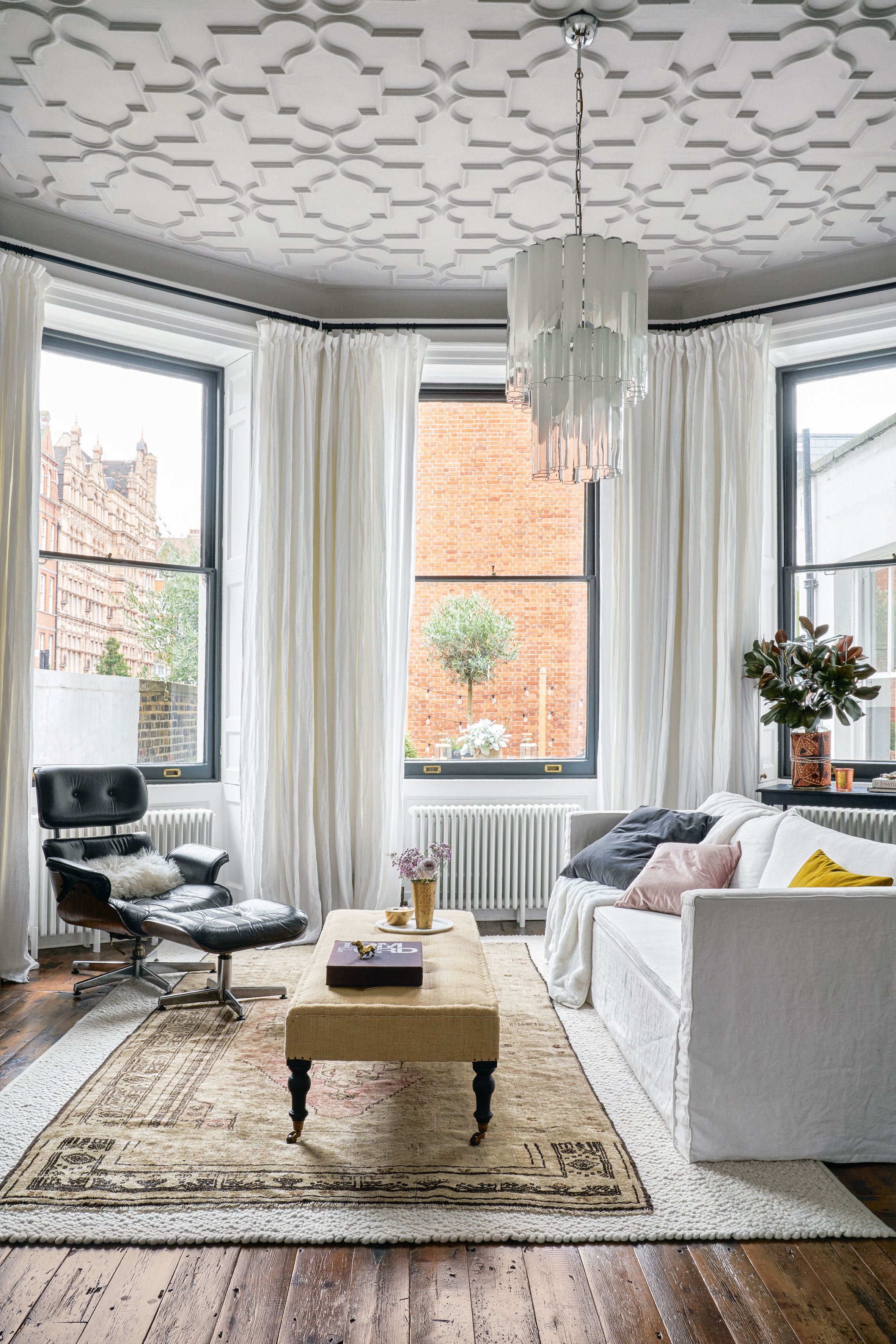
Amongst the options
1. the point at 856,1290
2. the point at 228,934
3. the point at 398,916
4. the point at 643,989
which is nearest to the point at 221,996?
the point at 228,934

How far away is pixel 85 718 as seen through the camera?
191 inches

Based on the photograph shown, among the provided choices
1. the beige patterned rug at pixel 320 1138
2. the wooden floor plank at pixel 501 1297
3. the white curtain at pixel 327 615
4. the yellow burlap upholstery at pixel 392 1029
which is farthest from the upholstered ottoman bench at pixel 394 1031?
the white curtain at pixel 327 615

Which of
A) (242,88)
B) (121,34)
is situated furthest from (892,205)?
(121,34)

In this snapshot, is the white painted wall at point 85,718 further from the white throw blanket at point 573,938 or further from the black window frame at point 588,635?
the white throw blanket at point 573,938

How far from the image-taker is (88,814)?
4152 millimetres

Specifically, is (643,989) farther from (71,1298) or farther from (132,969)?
(132,969)

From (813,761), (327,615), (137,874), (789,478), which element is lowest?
(137,874)

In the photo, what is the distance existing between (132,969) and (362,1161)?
1916 mm

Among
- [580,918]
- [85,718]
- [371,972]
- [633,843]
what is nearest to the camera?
[371,972]

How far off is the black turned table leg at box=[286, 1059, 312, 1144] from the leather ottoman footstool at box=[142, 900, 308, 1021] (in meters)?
0.98

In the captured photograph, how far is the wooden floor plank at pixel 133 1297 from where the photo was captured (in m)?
1.81

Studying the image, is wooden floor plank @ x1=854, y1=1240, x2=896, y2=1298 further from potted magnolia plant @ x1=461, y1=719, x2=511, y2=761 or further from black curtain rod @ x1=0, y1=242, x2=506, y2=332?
black curtain rod @ x1=0, y1=242, x2=506, y2=332

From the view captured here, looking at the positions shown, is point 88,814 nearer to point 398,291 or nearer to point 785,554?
point 398,291

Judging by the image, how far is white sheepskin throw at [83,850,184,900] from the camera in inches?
152
